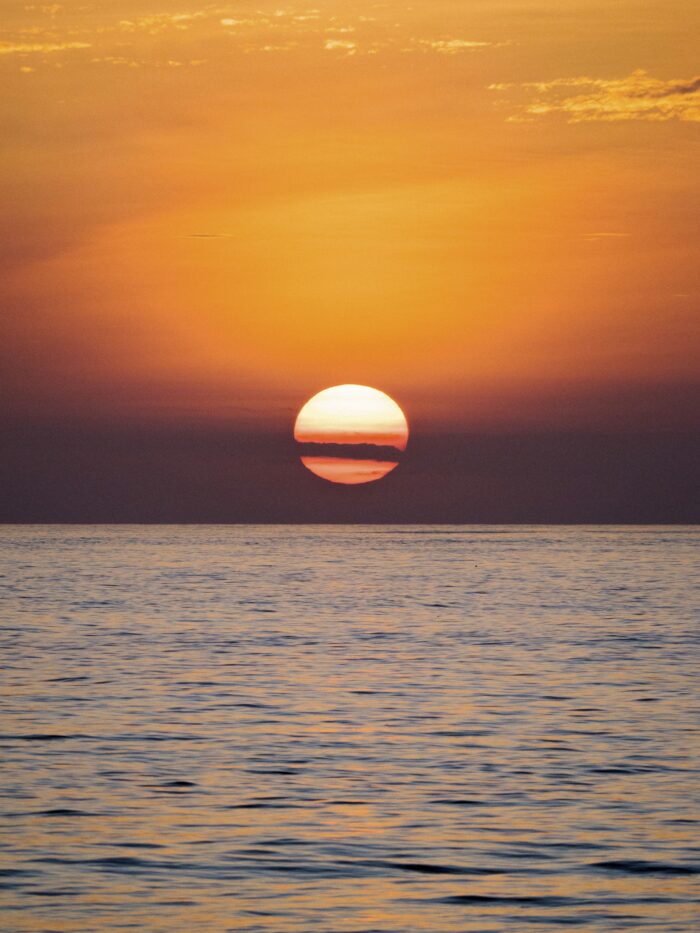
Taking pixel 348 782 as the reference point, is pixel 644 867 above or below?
below

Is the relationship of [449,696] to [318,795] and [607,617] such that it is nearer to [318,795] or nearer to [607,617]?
[318,795]

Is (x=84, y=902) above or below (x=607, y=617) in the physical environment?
below

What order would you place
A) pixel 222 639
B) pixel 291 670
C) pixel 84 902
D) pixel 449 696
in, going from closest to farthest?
pixel 84 902 < pixel 449 696 < pixel 291 670 < pixel 222 639

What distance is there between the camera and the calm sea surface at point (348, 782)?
15.6 metres

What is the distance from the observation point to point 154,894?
51.5ft

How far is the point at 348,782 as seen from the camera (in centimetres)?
2220

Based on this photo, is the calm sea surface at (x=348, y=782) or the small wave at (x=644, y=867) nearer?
the calm sea surface at (x=348, y=782)

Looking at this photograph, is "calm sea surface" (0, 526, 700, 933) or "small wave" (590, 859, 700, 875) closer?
"calm sea surface" (0, 526, 700, 933)

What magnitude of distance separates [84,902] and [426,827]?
5.27 m

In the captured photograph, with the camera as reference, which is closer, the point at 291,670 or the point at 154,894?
the point at 154,894

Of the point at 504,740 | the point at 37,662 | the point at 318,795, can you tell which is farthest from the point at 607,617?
the point at 318,795

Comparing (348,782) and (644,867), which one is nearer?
(644,867)

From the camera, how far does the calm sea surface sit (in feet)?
51.1

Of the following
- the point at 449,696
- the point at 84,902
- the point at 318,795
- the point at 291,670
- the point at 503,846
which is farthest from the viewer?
the point at 291,670
